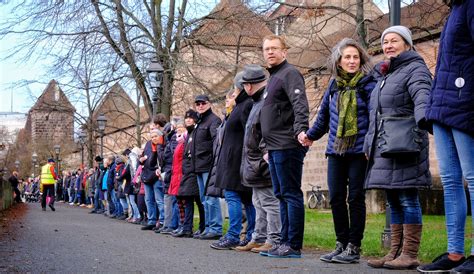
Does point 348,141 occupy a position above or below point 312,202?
above

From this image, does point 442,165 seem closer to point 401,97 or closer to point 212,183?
point 401,97

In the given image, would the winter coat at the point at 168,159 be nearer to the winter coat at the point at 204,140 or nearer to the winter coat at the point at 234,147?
the winter coat at the point at 204,140

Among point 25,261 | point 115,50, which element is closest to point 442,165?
point 25,261

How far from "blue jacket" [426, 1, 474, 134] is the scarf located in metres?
1.62

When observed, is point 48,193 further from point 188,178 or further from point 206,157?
point 206,157

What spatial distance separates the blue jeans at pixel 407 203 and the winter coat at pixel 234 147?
2.94 metres

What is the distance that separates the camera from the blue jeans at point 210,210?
10.8 m

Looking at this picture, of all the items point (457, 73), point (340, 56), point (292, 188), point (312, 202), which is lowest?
point (312, 202)

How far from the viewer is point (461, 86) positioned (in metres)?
5.22

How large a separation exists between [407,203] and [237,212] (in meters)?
3.21

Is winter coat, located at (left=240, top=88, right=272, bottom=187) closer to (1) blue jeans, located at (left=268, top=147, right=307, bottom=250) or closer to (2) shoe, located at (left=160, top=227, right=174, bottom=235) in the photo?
(1) blue jeans, located at (left=268, top=147, right=307, bottom=250)

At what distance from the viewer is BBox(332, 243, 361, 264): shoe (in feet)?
22.6

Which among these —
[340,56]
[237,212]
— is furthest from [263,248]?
[340,56]

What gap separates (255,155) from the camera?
845cm
